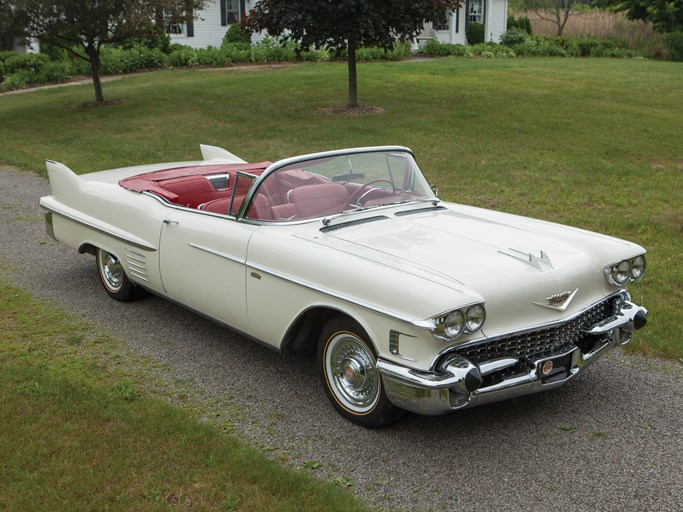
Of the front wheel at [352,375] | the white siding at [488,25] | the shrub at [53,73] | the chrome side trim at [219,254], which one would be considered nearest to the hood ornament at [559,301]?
the front wheel at [352,375]

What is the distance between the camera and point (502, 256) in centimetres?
421

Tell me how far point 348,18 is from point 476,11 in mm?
23193

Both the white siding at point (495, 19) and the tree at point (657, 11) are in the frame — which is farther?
the white siding at point (495, 19)

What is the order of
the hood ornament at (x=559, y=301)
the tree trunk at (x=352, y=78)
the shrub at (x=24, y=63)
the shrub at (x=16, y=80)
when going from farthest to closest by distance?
the shrub at (x=24, y=63), the shrub at (x=16, y=80), the tree trunk at (x=352, y=78), the hood ornament at (x=559, y=301)

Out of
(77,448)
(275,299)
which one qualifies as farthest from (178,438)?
(275,299)

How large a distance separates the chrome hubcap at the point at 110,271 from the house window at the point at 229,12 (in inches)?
1061

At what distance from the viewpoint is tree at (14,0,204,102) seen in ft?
53.1

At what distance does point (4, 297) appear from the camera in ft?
20.6

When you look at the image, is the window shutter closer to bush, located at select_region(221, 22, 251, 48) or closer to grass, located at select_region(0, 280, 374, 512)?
bush, located at select_region(221, 22, 251, 48)

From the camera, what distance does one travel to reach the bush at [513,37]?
32375mm

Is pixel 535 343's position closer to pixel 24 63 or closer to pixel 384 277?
pixel 384 277

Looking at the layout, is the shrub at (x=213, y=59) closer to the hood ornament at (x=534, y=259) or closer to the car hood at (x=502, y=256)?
the car hood at (x=502, y=256)

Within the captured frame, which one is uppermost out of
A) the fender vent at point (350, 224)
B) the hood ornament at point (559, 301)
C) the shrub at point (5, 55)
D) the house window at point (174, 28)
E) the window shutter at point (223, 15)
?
the window shutter at point (223, 15)

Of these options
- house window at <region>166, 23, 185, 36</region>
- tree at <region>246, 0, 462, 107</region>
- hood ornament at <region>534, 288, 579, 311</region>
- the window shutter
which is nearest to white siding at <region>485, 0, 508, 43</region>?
the window shutter
